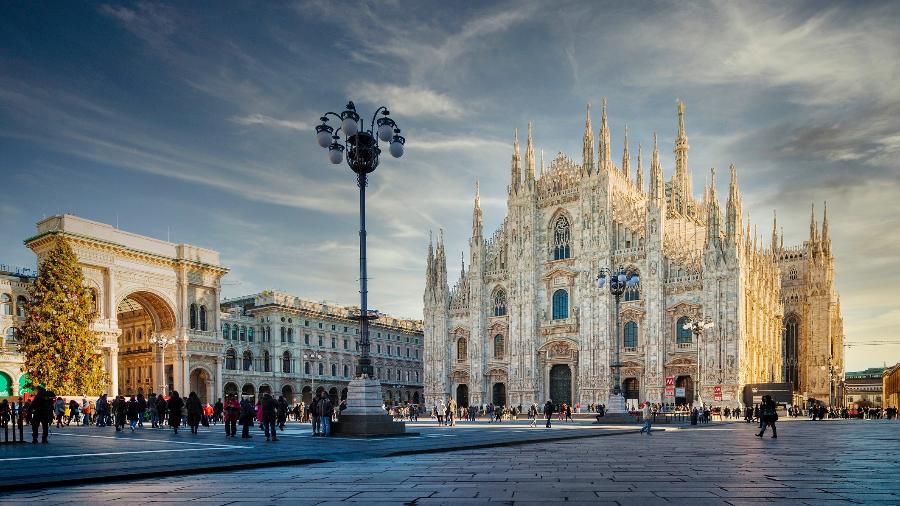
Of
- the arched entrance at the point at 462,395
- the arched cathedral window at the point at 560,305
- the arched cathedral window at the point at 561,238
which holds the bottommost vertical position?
the arched entrance at the point at 462,395

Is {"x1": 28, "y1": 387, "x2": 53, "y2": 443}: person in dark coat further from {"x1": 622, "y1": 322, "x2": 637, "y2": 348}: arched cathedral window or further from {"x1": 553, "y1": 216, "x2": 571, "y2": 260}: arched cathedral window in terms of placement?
{"x1": 553, "y1": 216, "x2": 571, "y2": 260}: arched cathedral window

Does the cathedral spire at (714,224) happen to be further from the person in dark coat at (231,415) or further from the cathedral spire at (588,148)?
the person in dark coat at (231,415)

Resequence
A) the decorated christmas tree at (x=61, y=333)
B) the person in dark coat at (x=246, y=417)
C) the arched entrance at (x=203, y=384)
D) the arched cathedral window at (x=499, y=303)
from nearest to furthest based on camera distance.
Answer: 1. the person in dark coat at (x=246, y=417)
2. the decorated christmas tree at (x=61, y=333)
3. the arched entrance at (x=203, y=384)
4. the arched cathedral window at (x=499, y=303)

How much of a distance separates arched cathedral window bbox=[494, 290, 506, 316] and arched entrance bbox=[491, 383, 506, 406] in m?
6.10

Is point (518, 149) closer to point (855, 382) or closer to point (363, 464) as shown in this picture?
point (363, 464)

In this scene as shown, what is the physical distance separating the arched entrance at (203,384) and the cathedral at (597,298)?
18376 mm

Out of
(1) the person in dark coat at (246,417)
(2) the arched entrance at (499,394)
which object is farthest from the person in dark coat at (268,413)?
(2) the arched entrance at (499,394)

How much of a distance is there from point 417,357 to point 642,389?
39475mm

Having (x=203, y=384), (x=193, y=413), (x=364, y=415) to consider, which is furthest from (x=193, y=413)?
(x=203, y=384)

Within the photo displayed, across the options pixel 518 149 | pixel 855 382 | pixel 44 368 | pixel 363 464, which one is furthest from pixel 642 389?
pixel 855 382

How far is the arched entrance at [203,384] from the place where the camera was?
5541 cm

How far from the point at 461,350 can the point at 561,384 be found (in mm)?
9852

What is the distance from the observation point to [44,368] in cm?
4153

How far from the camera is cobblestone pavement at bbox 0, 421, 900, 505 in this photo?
7527 mm
